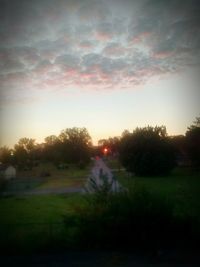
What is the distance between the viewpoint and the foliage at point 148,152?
4600cm

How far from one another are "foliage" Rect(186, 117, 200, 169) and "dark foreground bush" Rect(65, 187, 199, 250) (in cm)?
3335

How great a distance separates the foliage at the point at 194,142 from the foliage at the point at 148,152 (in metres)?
3.70

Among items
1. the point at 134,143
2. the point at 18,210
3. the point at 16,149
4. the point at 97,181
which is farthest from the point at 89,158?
the point at 97,181

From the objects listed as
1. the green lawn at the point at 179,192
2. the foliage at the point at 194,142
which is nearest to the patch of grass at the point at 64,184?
the green lawn at the point at 179,192

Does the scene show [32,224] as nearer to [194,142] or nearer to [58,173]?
[194,142]

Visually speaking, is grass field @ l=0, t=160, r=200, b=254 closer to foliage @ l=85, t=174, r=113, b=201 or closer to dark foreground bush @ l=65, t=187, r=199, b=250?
dark foreground bush @ l=65, t=187, r=199, b=250

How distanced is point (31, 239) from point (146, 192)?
4096mm

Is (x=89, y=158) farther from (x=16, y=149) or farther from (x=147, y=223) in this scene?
(x=147, y=223)

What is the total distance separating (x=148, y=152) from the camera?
46.4m

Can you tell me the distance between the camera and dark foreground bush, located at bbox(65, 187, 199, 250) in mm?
10094

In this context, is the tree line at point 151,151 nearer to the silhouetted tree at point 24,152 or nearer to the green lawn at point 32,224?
the silhouetted tree at point 24,152

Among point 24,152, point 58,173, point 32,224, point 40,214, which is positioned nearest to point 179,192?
point 40,214

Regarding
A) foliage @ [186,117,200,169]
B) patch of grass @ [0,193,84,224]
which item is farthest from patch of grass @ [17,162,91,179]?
patch of grass @ [0,193,84,224]

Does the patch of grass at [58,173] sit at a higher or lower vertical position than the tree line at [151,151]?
lower
